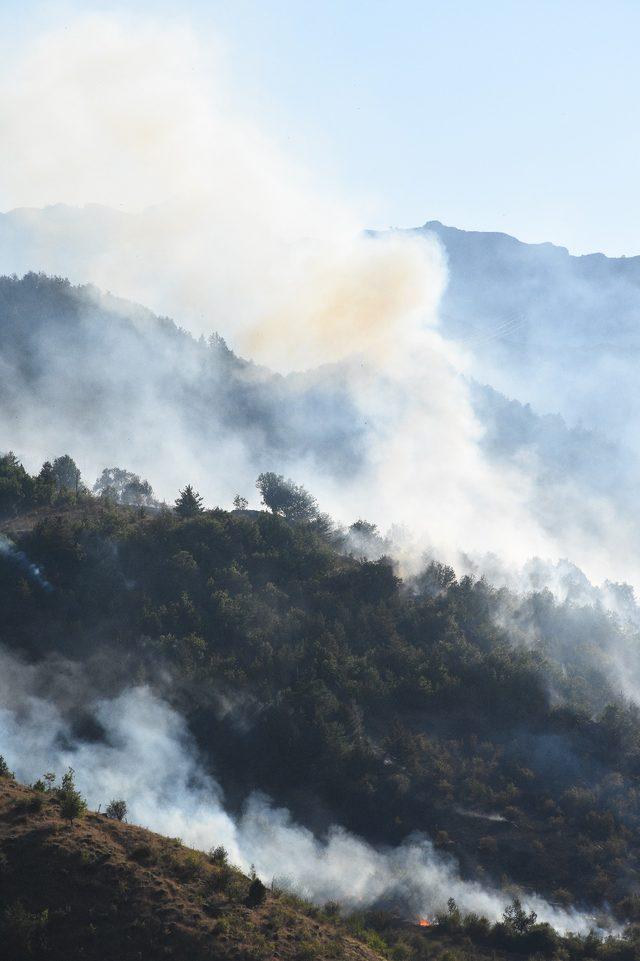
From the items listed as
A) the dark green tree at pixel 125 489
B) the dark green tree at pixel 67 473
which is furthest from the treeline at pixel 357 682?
the dark green tree at pixel 125 489

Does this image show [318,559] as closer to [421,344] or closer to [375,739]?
[375,739]

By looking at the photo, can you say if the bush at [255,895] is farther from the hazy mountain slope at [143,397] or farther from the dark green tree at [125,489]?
the hazy mountain slope at [143,397]

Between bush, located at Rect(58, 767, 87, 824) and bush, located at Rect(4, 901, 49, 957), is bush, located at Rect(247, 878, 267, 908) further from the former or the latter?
bush, located at Rect(4, 901, 49, 957)

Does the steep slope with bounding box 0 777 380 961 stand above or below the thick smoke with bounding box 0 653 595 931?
below

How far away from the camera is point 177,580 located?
61.7 metres

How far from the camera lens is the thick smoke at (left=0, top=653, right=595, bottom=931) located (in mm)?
41000

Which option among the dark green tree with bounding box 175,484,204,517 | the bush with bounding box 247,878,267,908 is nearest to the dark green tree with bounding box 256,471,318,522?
the dark green tree with bounding box 175,484,204,517

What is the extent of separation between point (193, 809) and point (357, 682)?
1528cm

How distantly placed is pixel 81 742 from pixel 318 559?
26347mm

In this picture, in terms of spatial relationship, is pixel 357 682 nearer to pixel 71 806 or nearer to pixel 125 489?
pixel 71 806

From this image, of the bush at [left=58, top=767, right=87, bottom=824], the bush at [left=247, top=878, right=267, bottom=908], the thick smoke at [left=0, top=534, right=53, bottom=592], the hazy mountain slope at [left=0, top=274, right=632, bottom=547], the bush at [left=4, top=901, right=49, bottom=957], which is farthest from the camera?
the hazy mountain slope at [left=0, top=274, right=632, bottom=547]

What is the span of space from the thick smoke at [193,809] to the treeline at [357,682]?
159cm

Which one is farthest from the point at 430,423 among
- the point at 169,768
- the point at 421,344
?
the point at 169,768

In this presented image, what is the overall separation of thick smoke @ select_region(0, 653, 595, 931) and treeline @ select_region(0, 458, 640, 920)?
159cm
